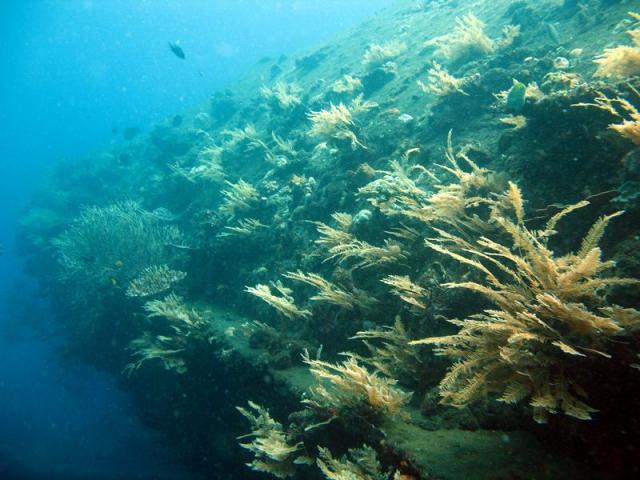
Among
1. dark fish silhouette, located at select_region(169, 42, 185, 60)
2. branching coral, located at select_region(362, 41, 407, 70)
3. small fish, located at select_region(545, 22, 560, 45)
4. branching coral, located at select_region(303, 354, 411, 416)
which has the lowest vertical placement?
branching coral, located at select_region(303, 354, 411, 416)

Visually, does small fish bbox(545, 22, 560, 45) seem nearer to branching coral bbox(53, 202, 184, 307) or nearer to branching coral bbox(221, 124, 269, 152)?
branching coral bbox(221, 124, 269, 152)

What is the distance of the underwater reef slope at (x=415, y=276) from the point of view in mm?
2055

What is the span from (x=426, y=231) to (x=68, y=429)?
22.5 m

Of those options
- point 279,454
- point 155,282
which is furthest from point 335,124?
point 279,454

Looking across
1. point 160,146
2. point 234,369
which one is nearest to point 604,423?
point 234,369

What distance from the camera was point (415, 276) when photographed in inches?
168

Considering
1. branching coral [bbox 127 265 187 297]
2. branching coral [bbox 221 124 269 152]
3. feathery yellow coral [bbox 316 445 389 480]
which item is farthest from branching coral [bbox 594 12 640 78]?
branching coral [bbox 221 124 269 152]

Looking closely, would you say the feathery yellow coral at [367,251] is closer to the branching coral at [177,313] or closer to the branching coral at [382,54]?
the branching coral at [177,313]

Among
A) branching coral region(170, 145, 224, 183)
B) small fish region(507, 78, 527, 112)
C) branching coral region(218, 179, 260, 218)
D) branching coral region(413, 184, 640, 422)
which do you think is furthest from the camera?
branching coral region(170, 145, 224, 183)

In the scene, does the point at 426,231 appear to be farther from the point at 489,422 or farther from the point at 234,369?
the point at 234,369

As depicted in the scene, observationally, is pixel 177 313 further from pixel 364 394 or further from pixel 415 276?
pixel 364 394

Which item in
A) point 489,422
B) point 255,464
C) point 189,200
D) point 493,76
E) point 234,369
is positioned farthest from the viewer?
point 189,200

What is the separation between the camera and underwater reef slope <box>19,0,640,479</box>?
2055 mm

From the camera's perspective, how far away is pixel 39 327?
17.1 meters
